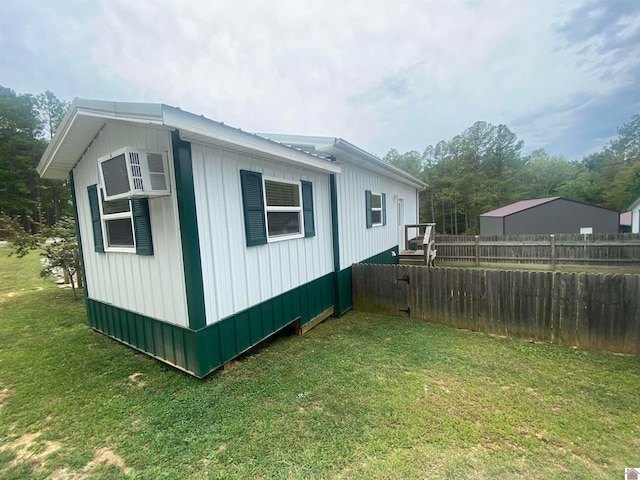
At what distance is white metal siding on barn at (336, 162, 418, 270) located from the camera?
589 cm

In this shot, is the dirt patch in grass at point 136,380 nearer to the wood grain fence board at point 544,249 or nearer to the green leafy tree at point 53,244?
the green leafy tree at point 53,244

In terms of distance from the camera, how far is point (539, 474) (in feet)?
6.08

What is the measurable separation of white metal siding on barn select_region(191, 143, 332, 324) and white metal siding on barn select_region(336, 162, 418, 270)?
64.3 inches

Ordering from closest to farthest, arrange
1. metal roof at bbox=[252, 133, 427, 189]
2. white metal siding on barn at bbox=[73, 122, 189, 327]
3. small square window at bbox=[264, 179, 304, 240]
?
white metal siding on barn at bbox=[73, 122, 189, 327], small square window at bbox=[264, 179, 304, 240], metal roof at bbox=[252, 133, 427, 189]

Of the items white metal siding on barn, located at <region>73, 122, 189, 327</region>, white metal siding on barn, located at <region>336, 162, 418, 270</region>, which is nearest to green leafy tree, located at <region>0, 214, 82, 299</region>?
white metal siding on barn, located at <region>73, 122, 189, 327</region>

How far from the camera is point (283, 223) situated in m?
4.34

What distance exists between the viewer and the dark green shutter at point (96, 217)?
165 inches

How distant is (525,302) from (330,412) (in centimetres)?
361

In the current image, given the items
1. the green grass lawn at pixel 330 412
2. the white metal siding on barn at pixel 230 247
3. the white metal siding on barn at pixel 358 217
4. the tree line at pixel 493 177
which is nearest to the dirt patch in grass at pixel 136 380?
the green grass lawn at pixel 330 412

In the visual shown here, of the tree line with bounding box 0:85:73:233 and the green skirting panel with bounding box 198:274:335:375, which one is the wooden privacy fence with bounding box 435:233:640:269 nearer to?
the green skirting panel with bounding box 198:274:335:375

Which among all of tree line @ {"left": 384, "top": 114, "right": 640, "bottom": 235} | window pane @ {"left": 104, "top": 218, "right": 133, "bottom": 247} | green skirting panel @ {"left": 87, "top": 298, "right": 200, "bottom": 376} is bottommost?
green skirting panel @ {"left": 87, "top": 298, "right": 200, "bottom": 376}

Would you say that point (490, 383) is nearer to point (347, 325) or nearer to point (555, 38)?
point (347, 325)

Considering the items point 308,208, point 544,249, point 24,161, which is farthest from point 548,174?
point 24,161

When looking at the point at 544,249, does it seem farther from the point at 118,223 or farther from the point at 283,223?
the point at 118,223
